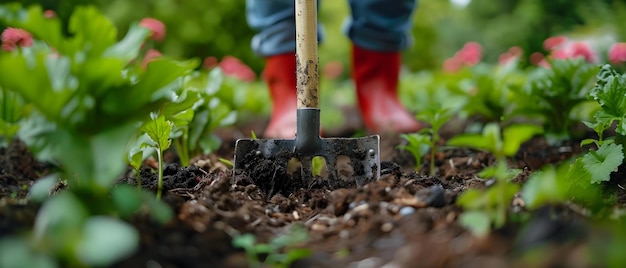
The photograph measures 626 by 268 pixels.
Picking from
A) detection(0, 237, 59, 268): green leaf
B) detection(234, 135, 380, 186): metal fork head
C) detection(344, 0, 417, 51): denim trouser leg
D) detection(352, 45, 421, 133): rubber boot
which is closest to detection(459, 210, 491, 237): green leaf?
detection(0, 237, 59, 268): green leaf

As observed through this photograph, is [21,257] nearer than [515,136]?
Yes

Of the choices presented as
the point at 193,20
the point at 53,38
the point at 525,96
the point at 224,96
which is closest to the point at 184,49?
the point at 193,20

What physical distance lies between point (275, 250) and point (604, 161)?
87 cm

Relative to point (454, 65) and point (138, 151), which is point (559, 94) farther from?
point (454, 65)

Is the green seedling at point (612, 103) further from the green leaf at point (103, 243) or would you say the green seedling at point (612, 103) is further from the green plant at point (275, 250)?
the green leaf at point (103, 243)

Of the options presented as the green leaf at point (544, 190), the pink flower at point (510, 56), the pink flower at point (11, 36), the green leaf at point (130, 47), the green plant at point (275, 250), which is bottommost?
the green plant at point (275, 250)

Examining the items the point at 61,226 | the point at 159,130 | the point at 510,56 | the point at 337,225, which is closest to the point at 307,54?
the point at 159,130

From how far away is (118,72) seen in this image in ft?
3.10

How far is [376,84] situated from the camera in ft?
10.7

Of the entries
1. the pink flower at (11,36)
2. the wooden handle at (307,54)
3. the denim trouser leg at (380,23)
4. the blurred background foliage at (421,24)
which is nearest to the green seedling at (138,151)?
the wooden handle at (307,54)

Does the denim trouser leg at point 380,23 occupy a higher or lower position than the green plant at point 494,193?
higher

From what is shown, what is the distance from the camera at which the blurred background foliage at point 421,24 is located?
11.9 meters

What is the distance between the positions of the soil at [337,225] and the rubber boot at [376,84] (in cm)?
152

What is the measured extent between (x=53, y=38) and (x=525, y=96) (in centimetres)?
174
